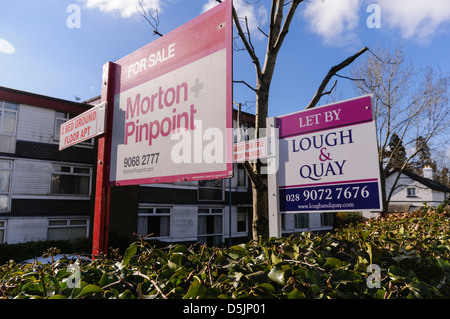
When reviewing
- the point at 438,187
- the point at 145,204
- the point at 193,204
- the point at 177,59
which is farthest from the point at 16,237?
the point at 438,187

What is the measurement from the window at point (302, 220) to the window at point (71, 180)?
14872 mm

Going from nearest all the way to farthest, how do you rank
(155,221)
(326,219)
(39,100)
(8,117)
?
(8,117), (39,100), (155,221), (326,219)

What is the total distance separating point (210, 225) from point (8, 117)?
1192cm

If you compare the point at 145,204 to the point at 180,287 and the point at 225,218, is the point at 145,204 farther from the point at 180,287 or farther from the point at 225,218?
the point at 180,287

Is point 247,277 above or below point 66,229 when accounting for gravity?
above

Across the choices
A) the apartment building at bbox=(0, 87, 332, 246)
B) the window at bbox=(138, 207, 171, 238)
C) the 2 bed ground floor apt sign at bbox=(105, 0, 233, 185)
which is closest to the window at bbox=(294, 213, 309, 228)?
the apartment building at bbox=(0, 87, 332, 246)

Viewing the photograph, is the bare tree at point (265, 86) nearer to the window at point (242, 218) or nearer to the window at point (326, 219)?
the window at point (242, 218)

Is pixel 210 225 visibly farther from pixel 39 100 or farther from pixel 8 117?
pixel 8 117

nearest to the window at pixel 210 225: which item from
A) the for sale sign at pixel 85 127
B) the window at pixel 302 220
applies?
the window at pixel 302 220

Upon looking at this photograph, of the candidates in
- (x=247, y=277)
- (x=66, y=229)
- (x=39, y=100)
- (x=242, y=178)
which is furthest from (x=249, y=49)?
(x=242, y=178)

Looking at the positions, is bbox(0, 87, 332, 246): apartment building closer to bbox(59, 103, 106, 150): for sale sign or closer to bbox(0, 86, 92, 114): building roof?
bbox(0, 86, 92, 114): building roof

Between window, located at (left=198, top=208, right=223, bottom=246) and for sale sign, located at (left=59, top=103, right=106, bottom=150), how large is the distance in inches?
650

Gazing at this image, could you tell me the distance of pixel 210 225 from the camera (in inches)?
795

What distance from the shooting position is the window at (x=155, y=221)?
1758 centimetres
